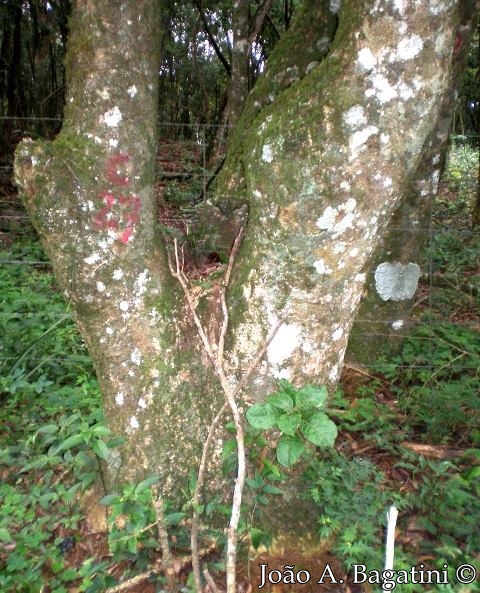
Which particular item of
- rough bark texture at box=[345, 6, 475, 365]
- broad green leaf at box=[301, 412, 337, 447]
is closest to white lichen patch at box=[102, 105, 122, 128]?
broad green leaf at box=[301, 412, 337, 447]

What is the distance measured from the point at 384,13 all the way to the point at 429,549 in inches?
85.0

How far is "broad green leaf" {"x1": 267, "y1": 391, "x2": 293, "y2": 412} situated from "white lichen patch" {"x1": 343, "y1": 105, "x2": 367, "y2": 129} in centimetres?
101

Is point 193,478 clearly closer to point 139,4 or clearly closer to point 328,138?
point 328,138

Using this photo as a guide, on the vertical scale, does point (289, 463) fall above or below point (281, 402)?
below

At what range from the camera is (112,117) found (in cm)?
215

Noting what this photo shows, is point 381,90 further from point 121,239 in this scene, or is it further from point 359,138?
point 121,239

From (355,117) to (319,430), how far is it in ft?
3.70

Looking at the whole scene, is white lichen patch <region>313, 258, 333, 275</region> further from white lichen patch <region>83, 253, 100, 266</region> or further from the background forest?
white lichen patch <region>83, 253, 100, 266</region>

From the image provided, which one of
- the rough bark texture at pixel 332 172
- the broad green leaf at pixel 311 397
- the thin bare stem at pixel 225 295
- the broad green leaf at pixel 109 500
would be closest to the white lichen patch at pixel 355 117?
the rough bark texture at pixel 332 172

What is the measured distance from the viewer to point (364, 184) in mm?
2043

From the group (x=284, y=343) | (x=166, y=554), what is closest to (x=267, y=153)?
(x=284, y=343)

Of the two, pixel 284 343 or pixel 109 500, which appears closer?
pixel 109 500

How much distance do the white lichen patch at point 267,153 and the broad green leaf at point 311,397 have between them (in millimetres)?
894

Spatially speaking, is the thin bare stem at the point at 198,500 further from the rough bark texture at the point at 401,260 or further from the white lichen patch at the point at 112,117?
the rough bark texture at the point at 401,260
